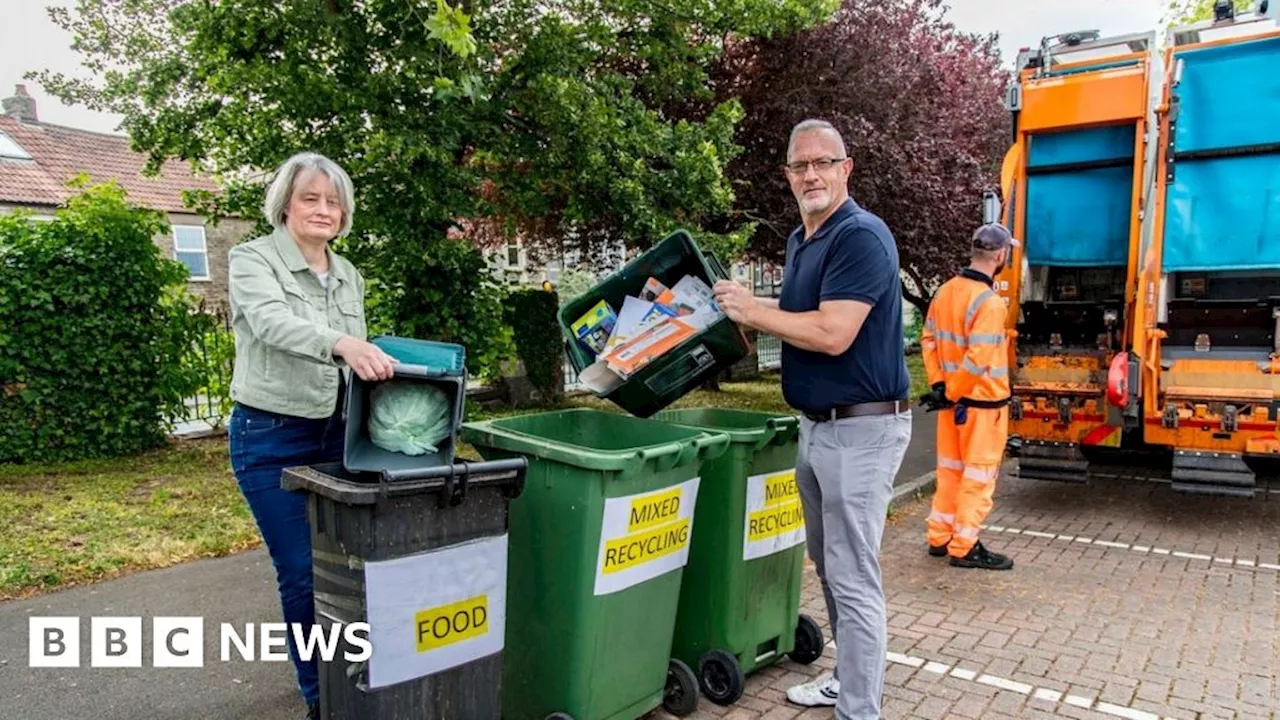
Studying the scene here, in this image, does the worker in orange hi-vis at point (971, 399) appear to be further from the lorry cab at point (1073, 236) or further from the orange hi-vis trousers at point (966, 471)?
the lorry cab at point (1073, 236)

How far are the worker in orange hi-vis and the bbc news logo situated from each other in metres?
3.55

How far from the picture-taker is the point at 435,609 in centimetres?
249

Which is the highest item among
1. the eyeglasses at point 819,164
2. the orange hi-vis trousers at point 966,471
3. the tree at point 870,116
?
the tree at point 870,116

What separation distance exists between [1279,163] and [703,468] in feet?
16.1

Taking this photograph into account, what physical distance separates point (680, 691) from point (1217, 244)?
16.2 ft

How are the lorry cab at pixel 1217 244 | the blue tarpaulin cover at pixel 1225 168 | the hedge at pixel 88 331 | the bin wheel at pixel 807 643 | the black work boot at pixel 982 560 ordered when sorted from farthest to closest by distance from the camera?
the hedge at pixel 88 331 < the blue tarpaulin cover at pixel 1225 168 < the lorry cab at pixel 1217 244 < the black work boot at pixel 982 560 < the bin wheel at pixel 807 643

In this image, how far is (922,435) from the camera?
30.7 ft

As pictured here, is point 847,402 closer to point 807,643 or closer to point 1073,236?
point 807,643

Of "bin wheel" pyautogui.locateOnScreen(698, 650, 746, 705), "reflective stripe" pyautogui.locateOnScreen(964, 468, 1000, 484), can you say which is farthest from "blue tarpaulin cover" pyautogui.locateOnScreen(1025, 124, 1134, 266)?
"bin wheel" pyautogui.locateOnScreen(698, 650, 746, 705)

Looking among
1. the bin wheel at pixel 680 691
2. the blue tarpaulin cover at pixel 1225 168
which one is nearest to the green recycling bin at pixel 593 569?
the bin wheel at pixel 680 691

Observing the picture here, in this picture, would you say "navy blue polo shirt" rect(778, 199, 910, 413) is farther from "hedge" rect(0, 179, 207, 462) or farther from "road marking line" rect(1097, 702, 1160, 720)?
"hedge" rect(0, 179, 207, 462)

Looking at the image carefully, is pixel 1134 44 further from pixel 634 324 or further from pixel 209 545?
pixel 209 545

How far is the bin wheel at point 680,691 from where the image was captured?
315 centimetres

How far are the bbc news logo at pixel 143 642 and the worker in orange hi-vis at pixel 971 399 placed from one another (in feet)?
→ 11.6
